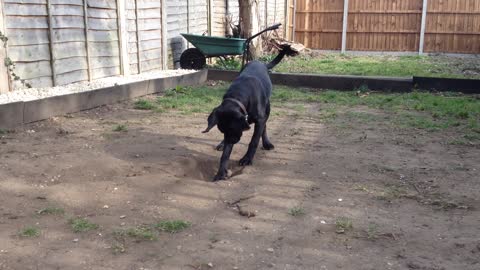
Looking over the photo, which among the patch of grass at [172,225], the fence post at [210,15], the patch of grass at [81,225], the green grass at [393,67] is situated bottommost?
the patch of grass at [172,225]

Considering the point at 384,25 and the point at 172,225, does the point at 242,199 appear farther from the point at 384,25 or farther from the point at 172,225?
the point at 384,25

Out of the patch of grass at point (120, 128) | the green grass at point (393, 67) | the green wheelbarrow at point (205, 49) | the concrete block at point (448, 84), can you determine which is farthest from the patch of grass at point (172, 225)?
the green grass at point (393, 67)

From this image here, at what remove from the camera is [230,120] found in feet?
16.0

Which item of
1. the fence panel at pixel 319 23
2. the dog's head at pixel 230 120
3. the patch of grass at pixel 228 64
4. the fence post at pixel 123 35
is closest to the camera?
the dog's head at pixel 230 120

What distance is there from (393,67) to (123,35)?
8.34 metres

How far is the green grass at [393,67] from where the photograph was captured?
13289 mm

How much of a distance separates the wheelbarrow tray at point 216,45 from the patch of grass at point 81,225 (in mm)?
8293

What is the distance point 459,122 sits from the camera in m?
7.71

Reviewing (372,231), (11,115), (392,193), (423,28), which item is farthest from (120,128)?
(423,28)

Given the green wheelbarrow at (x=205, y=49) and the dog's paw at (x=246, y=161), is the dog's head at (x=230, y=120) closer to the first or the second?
Result: the dog's paw at (x=246, y=161)

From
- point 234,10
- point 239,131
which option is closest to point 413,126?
point 239,131

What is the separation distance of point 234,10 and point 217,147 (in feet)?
34.0

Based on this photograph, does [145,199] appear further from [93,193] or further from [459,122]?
[459,122]

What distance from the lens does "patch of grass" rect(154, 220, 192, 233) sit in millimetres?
3748
